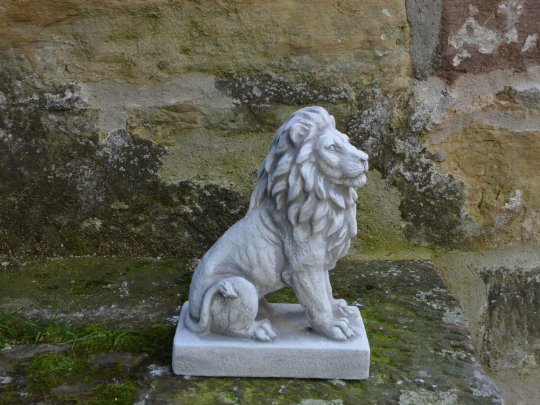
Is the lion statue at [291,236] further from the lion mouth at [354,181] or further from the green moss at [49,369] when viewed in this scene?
the green moss at [49,369]

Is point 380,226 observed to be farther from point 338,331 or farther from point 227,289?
point 227,289

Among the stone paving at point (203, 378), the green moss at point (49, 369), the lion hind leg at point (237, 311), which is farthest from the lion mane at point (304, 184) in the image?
the green moss at point (49, 369)

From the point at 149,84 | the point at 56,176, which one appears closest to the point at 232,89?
the point at 149,84

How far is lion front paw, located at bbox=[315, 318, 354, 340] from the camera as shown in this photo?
1531 mm

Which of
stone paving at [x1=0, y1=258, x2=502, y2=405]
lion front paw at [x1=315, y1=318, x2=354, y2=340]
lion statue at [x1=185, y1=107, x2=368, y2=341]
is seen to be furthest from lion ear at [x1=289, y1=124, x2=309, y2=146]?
stone paving at [x1=0, y1=258, x2=502, y2=405]

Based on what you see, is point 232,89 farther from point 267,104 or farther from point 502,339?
point 502,339

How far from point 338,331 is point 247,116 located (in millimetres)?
871

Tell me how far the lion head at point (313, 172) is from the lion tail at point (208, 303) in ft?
0.74

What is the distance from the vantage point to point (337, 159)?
1.44 metres

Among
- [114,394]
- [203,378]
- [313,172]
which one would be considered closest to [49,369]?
[114,394]

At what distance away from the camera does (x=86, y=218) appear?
2135 millimetres

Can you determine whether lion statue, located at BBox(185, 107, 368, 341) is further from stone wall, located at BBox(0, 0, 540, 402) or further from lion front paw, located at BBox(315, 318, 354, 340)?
stone wall, located at BBox(0, 0, 540, 402)

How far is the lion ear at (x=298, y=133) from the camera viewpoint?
1429 millimetres

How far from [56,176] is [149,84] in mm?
457
